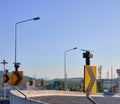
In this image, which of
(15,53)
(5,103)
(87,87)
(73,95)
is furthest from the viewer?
(73,95)

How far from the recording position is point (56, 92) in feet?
245

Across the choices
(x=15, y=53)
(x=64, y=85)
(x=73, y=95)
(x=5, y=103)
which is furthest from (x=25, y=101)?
(x=64, y=85)

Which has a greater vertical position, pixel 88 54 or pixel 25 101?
pixel 88 54

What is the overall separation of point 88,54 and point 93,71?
40 cm

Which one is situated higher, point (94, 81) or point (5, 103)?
point (94, 81)

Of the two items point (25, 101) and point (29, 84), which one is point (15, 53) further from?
point (29, 84)

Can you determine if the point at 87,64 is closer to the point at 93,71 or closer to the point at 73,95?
the point at 93,71

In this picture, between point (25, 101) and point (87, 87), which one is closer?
point (87, 87)

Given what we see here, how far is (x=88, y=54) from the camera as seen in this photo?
31.0 ft

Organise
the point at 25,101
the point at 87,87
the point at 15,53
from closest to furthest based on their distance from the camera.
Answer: the point at 87,87, the point at 25,101, the point at 15,53

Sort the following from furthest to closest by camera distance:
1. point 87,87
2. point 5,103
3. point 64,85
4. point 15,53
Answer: point 64,85 → point 5,103 → point 15,53 → point 87,87

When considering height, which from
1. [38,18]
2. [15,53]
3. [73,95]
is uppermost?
[38,18]

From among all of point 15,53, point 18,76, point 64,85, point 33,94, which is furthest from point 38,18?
point 64,85

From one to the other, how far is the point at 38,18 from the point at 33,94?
25.5 m
